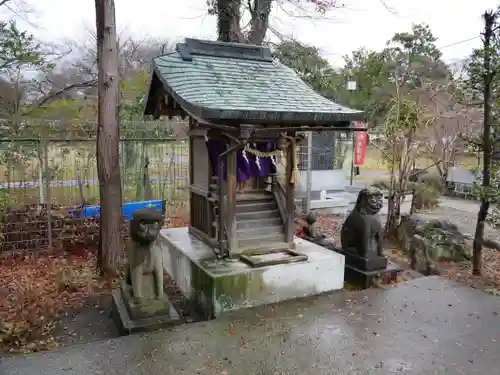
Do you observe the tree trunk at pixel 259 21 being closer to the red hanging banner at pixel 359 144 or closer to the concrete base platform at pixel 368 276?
the red hanging banner at pixel 359 144

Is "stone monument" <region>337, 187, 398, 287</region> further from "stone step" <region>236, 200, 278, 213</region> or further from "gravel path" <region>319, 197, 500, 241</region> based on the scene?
"gravel path" <region>319, 197, 500, 241</region>

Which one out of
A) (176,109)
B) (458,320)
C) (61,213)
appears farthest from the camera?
(61,213)

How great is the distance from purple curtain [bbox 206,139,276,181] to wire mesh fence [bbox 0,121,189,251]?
361 cm

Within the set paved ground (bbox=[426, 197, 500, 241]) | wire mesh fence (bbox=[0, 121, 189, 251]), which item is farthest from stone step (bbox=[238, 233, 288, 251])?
paved ground (bbox=[426, 197, 500, 241])

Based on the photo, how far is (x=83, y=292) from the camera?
21.5ft

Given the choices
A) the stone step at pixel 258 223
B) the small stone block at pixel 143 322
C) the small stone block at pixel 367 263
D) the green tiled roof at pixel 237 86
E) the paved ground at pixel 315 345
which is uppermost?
the green tiled roof at pixel 237 86

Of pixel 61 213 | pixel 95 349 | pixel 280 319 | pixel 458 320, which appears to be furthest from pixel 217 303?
pixel 61 213

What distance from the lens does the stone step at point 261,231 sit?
6215 mm

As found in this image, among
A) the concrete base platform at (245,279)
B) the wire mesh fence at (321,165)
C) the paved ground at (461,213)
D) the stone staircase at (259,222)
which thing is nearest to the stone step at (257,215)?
the stone staircase at (259,222)

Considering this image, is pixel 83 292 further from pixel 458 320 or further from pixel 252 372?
pixel 458 320

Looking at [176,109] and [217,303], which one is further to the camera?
[176,109]

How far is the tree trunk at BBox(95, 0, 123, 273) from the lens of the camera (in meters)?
6.78

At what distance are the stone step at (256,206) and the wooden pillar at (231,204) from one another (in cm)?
38

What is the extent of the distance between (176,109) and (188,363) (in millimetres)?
4284
